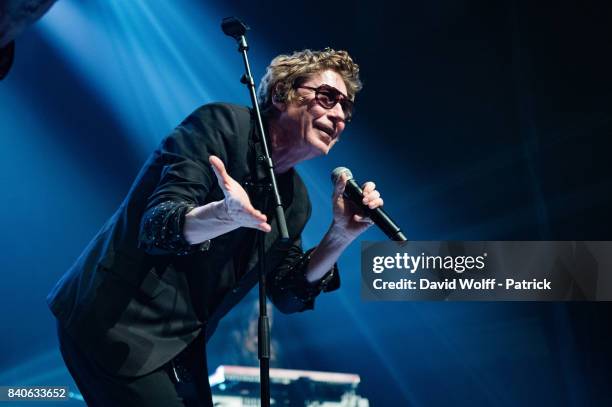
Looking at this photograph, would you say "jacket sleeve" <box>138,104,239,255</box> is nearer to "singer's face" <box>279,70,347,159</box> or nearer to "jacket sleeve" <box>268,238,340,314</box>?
"singer's face" <box>279,70,347,159</box>

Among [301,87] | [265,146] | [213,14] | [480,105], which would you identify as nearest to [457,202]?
[480,105]

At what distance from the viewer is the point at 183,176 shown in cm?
181

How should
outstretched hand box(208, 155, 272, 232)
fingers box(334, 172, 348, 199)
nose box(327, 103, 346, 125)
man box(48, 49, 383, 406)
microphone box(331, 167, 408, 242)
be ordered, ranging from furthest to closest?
nose box(327, 103, 346, 125)
fingers box(334, 172, 348, 199)
microphone box(331, 167, 408, 242)
man box(48, 49, 383, 406)
outstretched hand box(208, 155, 272, 232)

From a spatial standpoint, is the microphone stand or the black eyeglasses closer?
the microphone stand

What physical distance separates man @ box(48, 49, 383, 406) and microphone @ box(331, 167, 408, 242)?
3 cm

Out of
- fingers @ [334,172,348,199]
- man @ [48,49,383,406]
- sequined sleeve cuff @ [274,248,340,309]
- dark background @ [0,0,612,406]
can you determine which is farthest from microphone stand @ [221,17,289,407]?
dark background @ [0,0,612,406]

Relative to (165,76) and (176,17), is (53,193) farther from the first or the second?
(176,17)

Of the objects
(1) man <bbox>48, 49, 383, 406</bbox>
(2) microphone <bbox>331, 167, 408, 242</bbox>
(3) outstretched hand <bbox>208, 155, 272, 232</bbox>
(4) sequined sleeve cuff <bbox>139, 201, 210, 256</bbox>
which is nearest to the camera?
(3) outstretched hand <bbox>208, 155, 272, 232</bbox>

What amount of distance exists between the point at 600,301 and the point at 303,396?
1779 millimetres

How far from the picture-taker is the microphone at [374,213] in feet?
6.30

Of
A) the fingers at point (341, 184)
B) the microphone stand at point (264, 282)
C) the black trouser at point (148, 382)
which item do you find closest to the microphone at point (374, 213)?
the fingers at point (341, 184)

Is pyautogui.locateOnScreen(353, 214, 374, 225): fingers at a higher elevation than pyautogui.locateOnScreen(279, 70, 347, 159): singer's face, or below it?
below

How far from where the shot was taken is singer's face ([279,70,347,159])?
A: 2.11 metres

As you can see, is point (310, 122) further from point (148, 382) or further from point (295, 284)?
point (148, 382)
